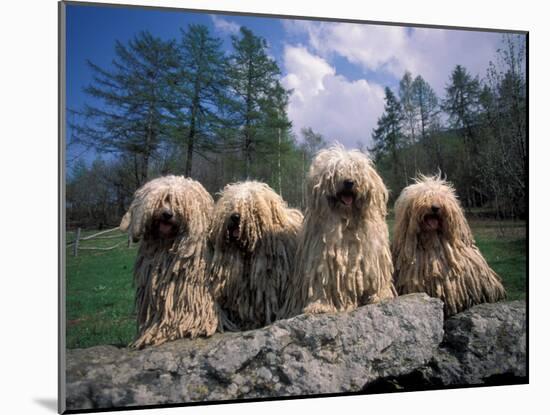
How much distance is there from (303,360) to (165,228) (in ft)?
4.13

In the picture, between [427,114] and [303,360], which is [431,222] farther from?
[303,360]

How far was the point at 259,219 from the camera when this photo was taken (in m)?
4.56

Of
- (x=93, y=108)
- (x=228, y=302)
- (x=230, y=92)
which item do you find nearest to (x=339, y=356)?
(x=228, y=302)

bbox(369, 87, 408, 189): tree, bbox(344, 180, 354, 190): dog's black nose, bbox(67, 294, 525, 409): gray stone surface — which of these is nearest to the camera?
bbox(67, 294, 525, 409): gray stone surface

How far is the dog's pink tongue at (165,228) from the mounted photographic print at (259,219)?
34 millimetres

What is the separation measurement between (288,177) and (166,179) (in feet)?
2.81

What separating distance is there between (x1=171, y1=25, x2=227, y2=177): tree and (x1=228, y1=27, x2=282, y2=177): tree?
0.37 feet

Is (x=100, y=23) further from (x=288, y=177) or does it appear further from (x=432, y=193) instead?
(x=432, y=193)

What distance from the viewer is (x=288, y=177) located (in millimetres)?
4812

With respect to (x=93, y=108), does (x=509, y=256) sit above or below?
below

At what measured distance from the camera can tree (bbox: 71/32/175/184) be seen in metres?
4.48

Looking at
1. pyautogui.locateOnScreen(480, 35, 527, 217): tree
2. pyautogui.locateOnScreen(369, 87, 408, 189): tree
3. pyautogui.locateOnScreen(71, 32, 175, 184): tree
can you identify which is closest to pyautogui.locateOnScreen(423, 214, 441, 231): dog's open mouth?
pyautogui.locateOnScreen(369, 87, 408, 189): tree

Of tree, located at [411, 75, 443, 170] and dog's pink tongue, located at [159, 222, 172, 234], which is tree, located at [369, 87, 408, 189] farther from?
dog's pink tongue, located at [159, 222, 172, 234]

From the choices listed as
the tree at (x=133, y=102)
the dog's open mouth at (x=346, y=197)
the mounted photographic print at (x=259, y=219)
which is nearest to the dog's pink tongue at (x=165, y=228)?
the mounted photographic print at (x=259, y=219)
